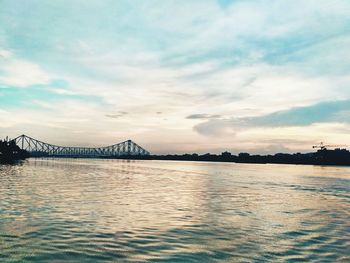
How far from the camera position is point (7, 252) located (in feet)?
39.2

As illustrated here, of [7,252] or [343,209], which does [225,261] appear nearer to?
[7,252]

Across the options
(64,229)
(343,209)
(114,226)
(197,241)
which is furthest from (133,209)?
(343,209)

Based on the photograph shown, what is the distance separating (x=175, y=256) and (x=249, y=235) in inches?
221

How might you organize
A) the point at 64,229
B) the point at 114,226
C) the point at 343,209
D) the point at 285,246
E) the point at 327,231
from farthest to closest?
the point at 343,209
the point at 327,231
the point at 114,226
the point at 64,229
the point at 285,246

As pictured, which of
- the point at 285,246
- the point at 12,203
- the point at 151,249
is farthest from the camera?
the point at 12,203

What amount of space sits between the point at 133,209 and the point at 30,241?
10901mm

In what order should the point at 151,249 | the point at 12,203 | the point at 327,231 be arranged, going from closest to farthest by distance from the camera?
the point at 151,249, the point at 327,231, the point at 12,203

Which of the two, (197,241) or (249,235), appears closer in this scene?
(197,241)

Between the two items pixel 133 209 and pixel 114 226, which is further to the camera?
pixel 133 209

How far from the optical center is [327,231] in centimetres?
1894

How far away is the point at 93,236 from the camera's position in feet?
49.5

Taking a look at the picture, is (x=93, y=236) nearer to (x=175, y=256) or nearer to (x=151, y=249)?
(x=151, y=249)

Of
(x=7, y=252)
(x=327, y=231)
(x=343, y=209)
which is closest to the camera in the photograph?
(x=7, y=252)

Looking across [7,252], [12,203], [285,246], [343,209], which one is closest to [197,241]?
[285,246]
